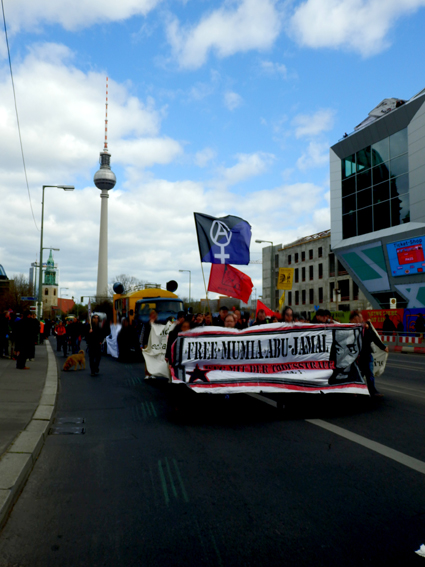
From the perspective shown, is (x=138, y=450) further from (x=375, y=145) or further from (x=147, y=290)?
(x=375, y=145)

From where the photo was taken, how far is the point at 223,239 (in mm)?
11719

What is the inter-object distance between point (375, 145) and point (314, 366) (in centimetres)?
3788

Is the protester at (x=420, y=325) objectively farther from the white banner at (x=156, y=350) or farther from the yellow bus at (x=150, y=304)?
the white banner at (x=156, y=350)

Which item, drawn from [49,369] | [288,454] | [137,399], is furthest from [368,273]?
[288,454]

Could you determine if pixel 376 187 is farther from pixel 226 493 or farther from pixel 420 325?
pixel 226 493

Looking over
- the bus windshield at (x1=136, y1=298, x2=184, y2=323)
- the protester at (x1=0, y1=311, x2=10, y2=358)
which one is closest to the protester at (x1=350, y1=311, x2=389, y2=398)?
the bus windshield at (x1=136, y1=298, x2=184, y2=323)

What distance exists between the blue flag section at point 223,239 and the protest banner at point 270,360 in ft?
12.4

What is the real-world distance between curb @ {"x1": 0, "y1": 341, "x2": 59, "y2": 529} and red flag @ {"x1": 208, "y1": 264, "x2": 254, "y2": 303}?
190 inches

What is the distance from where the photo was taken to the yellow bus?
66.6 ft

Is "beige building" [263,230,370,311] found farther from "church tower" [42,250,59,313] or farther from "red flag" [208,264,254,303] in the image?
"church tower" [42,250,59,313]

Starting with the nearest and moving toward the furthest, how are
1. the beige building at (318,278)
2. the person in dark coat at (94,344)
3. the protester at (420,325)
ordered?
the person in dark coat at (94,344), the protester at (420,325), the beige building at (318,278)

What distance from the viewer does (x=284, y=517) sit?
12.3 feet

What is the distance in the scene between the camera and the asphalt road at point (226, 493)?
10.7 ft

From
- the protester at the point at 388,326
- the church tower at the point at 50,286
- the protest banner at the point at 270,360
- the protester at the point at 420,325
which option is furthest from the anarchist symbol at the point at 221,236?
the church tower at the point at 50,286
